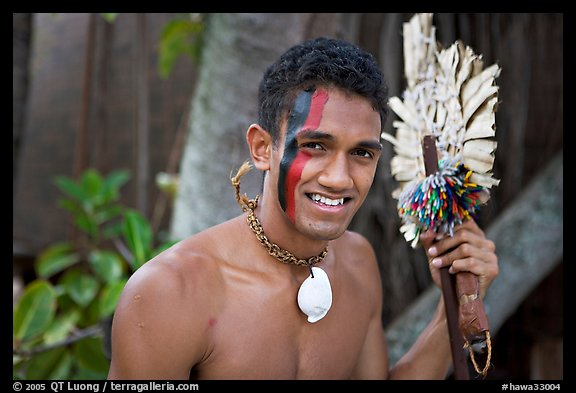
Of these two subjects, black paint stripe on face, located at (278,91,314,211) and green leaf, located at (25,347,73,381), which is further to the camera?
green leaf, located at (25,347,73,381)

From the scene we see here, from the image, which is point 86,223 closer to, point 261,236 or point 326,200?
point 261,236

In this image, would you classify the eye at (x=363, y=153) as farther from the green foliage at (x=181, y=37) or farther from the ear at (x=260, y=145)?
the green foliage at (x=181, y=37)

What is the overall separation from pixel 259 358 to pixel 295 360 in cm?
12

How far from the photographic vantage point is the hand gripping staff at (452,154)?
169 cm

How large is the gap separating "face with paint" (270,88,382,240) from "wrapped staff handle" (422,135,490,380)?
27cm

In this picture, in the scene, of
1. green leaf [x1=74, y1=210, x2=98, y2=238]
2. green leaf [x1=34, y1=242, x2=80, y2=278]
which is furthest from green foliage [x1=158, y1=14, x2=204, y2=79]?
green leaf [x1=34, y1=242, x2=80, y2=278]

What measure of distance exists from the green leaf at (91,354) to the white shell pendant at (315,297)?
1.43m

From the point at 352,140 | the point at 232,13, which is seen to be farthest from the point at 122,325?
the point at 232,13

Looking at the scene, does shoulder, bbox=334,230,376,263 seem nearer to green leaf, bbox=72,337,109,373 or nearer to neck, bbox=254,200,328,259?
neck, bbox=254,200,328,259

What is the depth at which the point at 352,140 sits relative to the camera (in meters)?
1.50

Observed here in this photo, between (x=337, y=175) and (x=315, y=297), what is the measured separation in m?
0.39

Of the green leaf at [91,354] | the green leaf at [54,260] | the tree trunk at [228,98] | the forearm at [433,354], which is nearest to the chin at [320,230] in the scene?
the forearm at [433,354]

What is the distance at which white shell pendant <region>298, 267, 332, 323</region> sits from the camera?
1.66m
